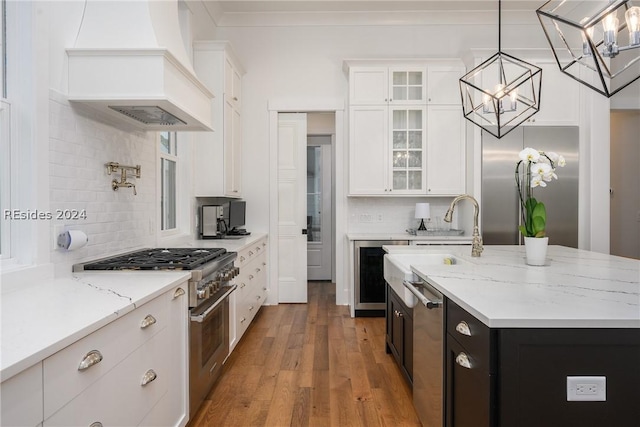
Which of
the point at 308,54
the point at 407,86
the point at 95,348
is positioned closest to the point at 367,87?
the point at 407,86

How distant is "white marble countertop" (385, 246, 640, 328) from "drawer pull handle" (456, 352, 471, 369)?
188mm

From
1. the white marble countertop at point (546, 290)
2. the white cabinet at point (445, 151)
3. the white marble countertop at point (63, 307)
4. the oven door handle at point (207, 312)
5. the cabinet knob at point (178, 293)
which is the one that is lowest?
the oven door handle at point (207, 312)

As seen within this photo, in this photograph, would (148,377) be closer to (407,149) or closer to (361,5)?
(407,149)

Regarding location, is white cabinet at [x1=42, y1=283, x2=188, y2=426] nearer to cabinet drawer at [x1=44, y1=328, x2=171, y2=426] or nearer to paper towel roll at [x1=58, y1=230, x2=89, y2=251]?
cabinet drawer at [x1=44, y1=328, x2=171, y2=426]

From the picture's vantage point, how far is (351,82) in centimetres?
445

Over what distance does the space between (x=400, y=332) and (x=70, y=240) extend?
2.05 metres

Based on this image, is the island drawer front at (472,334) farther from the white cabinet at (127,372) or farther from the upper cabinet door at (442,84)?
Result: the upper cabinet door at (442,84)

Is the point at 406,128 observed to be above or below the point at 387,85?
below

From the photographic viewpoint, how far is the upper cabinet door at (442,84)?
4.42m

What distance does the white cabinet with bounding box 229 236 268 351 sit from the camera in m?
3.21

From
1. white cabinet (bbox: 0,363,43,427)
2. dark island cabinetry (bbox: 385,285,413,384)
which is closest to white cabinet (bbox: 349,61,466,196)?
dark island cabinetry (bbox: 385,285,413,384)

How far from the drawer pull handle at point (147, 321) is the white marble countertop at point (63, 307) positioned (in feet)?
0.27

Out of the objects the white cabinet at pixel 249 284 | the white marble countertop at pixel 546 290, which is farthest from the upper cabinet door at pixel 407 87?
the white marble countertop at pixel 546 290

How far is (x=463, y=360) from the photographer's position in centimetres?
141
